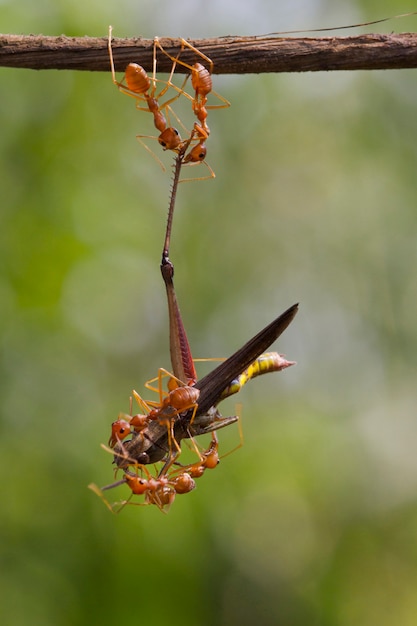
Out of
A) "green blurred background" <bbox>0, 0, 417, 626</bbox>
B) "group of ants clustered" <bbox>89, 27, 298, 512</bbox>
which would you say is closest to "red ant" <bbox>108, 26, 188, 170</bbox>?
"group of ants clustered" <bbox>89, 27, 298, 512</bbox>

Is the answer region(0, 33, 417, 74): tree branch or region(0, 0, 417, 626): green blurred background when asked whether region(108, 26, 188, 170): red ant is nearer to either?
region(0, 33, 417, 74): tree branch

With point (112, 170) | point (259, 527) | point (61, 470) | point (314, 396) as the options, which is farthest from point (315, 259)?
point (61, 470)

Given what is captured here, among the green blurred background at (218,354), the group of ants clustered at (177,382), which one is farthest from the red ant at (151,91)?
the green blurred background at (218,354)

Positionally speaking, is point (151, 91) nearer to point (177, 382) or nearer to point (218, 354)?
point (177, 382)

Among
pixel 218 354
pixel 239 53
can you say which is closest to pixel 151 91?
pixel 239 53

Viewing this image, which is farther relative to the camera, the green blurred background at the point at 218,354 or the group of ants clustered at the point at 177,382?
the green blurred background at the point at 218,354

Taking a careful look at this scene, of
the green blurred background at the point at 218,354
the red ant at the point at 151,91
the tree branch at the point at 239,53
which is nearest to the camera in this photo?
the tree branch at the point at 239,53

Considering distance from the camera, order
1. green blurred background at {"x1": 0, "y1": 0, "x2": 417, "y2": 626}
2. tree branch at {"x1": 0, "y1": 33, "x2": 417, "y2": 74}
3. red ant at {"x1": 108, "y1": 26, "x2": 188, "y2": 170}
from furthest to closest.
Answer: green blurred background at {"x1": 0, "y1": 0, "x2": 417, "y2": 626} → red ant at {"x1": 108, "y1": 26, "x2": 188, "y2": 170} → tree branch at {"x1": 0, "y1": 33, "x2": 417, "y2": 74}

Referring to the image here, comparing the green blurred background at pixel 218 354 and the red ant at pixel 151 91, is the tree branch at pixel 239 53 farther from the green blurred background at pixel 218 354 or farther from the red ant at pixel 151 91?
the green blurred background at pixel 218 354
